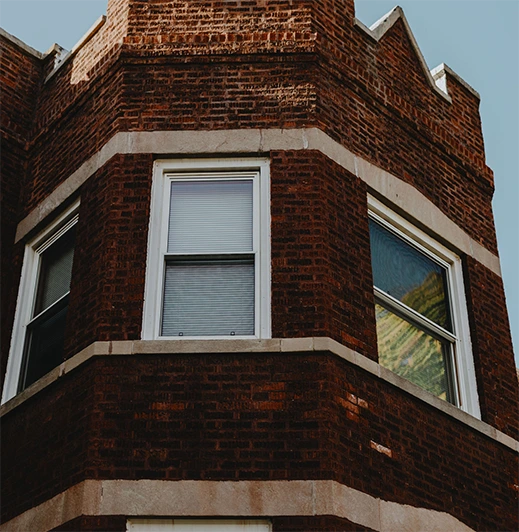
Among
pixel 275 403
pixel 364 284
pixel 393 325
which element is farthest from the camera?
pixel 393 325

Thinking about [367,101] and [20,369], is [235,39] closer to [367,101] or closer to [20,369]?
[367,101]

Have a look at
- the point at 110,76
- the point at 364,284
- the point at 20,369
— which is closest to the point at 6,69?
the point at 110,76

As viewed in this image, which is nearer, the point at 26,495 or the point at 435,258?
the point at 26,495

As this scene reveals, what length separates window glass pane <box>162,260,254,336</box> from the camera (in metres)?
8.73

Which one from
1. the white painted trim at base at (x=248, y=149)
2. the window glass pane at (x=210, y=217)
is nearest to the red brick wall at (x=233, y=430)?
the window glass pane at (x=210, y=217)

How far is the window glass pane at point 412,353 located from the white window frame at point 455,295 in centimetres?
12

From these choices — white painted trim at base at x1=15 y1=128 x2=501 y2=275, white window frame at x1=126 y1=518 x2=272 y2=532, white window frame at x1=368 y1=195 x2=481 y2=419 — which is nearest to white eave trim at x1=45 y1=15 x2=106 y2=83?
white painted trim at base at x1=15 y1=128 x2=501 y2=275

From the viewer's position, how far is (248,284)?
8930mm

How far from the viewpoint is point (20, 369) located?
9703 millimetres

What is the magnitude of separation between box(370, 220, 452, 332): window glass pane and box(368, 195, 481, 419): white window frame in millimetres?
68

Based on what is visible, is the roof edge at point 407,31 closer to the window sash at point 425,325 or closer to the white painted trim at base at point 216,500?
the window sash at point 425,325

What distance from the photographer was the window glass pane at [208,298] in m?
8.73

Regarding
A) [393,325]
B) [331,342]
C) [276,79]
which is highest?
[276,79]

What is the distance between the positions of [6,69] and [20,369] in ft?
13.4
